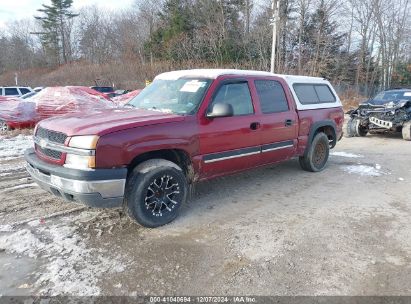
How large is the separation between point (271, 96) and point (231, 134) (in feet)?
3.94

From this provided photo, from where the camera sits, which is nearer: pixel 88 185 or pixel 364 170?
pixel 88 185

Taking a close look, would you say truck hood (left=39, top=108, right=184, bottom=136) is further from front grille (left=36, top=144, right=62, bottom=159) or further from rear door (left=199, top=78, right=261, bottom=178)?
rear door (left=199, top=78, right=261, bottom=178)

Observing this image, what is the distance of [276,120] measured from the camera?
560cm

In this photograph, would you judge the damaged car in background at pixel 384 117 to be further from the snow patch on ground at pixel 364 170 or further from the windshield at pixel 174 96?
the windshield at pixel 174 96

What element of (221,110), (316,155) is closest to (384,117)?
(316,155)

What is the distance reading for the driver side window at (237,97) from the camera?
16.1 ft

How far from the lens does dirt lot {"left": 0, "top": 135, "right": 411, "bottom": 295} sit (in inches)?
125

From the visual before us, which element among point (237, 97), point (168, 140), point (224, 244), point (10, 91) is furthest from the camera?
point (10, 91)

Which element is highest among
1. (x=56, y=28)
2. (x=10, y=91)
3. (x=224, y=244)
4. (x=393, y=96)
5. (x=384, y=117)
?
(x=56, y=28)

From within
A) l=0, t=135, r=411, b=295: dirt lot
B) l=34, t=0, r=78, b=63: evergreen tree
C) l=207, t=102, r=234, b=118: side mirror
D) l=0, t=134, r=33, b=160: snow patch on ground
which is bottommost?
l=0, t=135, r=411, b=295: dirt lot

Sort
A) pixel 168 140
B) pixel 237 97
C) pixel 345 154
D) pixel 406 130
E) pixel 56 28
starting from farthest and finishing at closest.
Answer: pixel 56 28
pixel 406 130
pixel 345 154
pixel 237 97
pixel 168 140

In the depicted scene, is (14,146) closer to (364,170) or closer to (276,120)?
(276,120)

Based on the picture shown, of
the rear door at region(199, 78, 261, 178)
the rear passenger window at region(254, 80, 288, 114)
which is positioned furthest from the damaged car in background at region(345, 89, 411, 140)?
the rear door at region(199, 78, 261, 178)

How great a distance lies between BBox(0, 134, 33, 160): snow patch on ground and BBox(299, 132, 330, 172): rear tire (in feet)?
20.5
